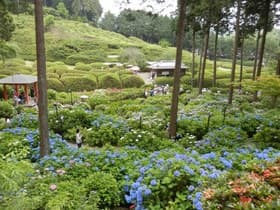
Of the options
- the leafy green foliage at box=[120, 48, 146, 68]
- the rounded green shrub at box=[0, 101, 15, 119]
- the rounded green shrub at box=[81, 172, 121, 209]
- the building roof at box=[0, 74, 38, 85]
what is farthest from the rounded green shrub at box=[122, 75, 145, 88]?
the rounded green shrub at box=[81, 172, 121, 209]

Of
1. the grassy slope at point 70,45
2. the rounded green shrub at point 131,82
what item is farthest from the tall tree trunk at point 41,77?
the grassy slope at point 70,45

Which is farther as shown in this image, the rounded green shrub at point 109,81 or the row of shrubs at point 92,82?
the rounded green shrub at point 109,81

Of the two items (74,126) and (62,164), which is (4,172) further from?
(74,126)

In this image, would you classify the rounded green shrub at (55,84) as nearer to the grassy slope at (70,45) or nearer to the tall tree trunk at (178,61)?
the grassy slope at (70,45)

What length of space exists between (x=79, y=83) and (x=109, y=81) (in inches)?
123

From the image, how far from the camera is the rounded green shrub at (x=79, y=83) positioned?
2819 cm

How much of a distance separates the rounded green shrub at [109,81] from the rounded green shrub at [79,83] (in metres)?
0.87

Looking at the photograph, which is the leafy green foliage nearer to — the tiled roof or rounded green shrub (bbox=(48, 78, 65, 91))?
rounded green shrub (bbox=(48, 78, 65, 91))

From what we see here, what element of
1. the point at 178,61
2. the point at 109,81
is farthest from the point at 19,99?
the point at 178,61

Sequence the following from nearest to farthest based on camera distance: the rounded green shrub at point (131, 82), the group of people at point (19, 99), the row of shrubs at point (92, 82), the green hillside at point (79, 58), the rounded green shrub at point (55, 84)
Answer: the group of people at point (19, 99)
the rounded green shrub at point (55, 84)
the row of shrubs at point (92, 82)
the green hillside at point (79, 58)
the rounded green shrub at point (131, 82)

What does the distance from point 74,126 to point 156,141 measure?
4.12 m

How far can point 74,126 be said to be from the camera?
1216 cm

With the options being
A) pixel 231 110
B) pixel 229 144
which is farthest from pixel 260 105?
pixel 229 144

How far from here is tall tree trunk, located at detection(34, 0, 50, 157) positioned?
293 inches
